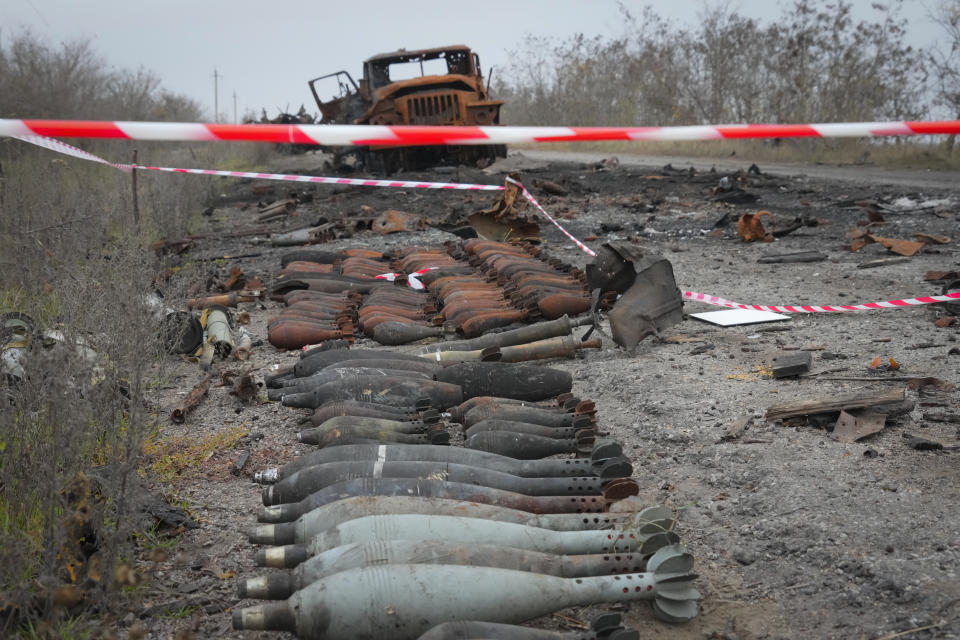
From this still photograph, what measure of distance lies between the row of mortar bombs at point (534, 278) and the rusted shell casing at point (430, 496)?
2.99 meters

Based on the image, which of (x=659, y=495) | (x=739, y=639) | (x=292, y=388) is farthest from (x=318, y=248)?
(x=739, y=639)

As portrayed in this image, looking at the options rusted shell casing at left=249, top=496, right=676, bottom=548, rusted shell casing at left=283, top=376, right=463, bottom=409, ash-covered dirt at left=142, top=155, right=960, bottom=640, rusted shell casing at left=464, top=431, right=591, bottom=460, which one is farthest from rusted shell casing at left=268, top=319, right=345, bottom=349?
rusted shell casing at left=249, top=496, right=676, bottom=548

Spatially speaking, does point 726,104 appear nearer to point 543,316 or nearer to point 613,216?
point 613,216

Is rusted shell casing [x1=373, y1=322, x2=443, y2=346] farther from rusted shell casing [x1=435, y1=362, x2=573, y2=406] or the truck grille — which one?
the truck grille

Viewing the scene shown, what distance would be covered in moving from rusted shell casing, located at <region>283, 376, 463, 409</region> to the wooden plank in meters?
1.64

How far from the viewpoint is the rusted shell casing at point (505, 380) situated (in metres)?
4.54

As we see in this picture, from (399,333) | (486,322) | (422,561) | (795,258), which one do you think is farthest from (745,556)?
(795,258)

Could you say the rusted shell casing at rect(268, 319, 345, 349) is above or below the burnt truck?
below

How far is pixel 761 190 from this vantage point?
13781mm

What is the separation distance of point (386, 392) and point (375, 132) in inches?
87.4

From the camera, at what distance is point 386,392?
433 cm

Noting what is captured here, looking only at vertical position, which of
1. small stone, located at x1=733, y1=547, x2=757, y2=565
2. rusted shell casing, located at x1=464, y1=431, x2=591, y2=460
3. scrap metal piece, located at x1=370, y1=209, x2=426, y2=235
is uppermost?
scrap metal piece, located at x1=370, y1=209, x2=426, y2=235

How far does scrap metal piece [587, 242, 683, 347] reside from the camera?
552 centimetres

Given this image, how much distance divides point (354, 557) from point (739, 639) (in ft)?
3.97
